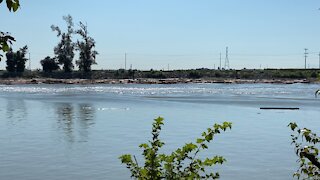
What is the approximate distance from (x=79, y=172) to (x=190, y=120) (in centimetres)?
1496

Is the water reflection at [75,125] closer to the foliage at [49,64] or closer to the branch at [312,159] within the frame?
the branch at [312,159]

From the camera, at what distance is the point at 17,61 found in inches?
4988

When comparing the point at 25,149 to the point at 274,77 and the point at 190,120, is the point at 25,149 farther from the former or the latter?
the point at 274,77

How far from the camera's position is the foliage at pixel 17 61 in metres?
126

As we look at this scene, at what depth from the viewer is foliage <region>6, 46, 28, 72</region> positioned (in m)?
126

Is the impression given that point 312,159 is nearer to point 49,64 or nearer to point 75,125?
point 75,125

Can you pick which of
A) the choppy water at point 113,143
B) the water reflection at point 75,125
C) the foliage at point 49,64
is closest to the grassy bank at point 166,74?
the foliage at point 49,64

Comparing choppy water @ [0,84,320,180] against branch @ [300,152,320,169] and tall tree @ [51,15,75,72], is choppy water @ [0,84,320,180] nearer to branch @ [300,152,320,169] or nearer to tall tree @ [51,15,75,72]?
branch @ [300,152,320,169]

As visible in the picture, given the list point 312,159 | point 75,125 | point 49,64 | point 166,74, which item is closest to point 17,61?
point 49,64

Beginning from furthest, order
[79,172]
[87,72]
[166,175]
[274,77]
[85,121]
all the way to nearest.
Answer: [274,77] → [87,72] → [85,121] → [79,172] → [166,175]

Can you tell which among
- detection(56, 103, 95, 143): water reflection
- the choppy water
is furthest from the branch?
detection(56, 103, 95, 143): water reflection

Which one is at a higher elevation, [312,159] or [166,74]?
[166,74]

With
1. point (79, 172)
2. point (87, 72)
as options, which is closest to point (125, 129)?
point (79, 172)

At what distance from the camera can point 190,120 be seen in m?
28.0
